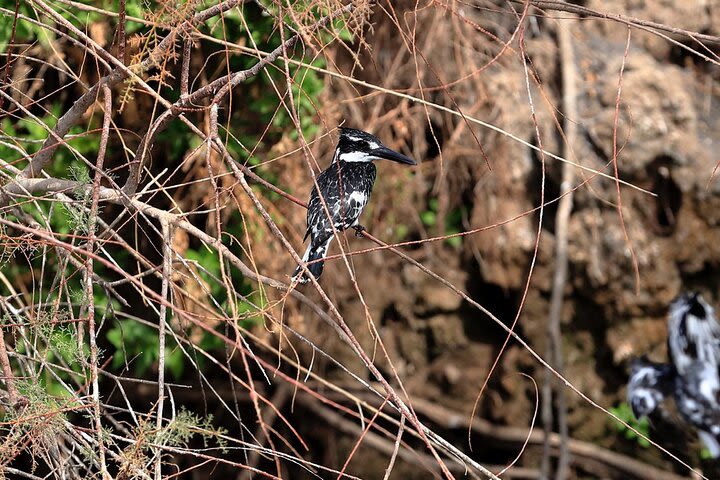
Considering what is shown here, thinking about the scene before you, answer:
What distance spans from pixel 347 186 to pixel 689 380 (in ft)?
7.58

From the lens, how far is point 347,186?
2.44 meters

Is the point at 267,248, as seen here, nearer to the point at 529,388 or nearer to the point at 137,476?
the point at 529,388

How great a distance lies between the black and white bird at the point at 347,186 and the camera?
2.39m

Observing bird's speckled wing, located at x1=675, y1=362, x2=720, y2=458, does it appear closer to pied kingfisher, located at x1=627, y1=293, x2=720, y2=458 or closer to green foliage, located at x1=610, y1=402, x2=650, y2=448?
pied kingfisher, located at x1=627, y1=293, x2=720, y2=458

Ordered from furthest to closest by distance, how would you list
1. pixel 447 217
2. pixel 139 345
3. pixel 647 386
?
pixel 447 217
pixel 647 386
pixel 139 345

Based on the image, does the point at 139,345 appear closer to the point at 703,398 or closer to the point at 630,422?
the point at 630,422

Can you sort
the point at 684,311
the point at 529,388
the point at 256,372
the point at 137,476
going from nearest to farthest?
the point at 137,476, the point at 684,311, the point at 256,372, the point at 529,388

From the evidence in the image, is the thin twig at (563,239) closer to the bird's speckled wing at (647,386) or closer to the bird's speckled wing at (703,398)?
the bird's speckled wing at (647,386)

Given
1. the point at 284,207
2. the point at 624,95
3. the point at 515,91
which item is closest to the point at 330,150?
the point at 284,207

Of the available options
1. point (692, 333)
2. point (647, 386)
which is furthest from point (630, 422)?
point (692, 333)

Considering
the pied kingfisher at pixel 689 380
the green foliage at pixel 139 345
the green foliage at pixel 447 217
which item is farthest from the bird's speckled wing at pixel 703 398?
the green foliage at pixel 139 345

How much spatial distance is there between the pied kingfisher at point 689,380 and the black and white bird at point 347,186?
6.62 ft

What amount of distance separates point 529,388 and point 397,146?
1.37 meters

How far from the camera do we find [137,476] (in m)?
1.49
